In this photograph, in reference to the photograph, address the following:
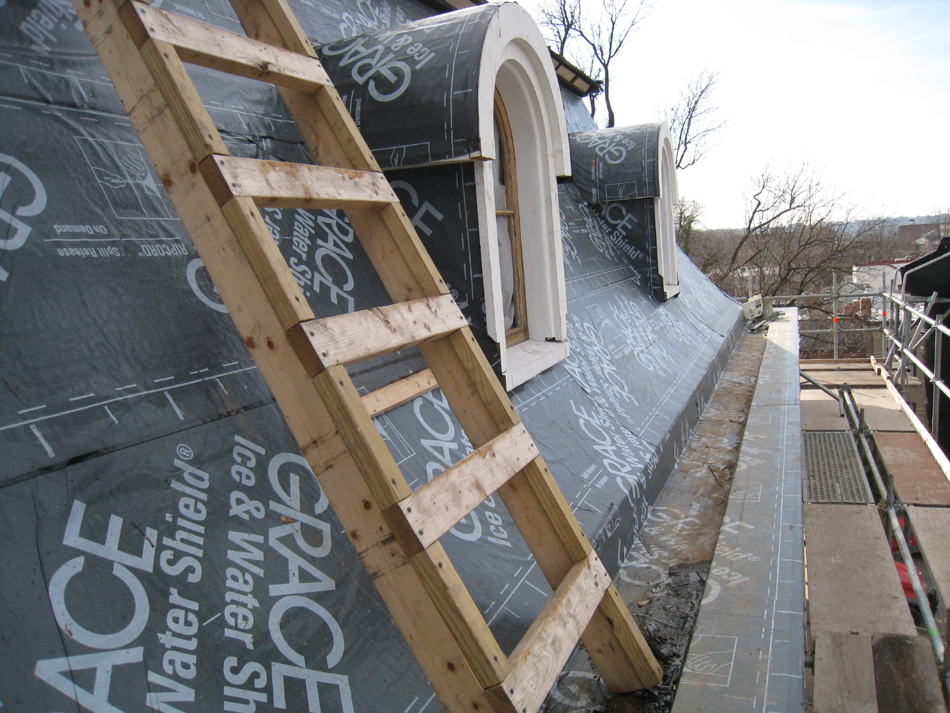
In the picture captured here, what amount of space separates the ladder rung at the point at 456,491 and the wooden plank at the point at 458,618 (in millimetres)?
43

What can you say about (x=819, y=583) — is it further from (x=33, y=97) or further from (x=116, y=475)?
(x=33, y=97)

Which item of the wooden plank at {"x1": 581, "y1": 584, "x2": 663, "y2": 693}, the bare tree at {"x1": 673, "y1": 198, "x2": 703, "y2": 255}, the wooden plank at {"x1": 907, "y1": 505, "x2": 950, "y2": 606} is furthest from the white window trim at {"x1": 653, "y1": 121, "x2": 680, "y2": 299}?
the bare tree at {"x1": 673, "y1": 198, "x2": 703, "y2": 255}

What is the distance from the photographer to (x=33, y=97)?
1.80 meters

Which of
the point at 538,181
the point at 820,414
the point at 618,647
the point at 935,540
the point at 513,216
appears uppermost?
the point at 538,181

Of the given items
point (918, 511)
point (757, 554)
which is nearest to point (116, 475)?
point (757, 554)

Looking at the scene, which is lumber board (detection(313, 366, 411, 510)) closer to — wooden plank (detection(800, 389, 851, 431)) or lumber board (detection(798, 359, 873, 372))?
wooden plank (detection(800, 389, 851, 431))

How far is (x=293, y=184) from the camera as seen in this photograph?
5.49 ft

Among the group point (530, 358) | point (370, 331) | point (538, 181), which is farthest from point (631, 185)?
point (370, 331)

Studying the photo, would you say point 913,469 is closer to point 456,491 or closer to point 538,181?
point 538,181

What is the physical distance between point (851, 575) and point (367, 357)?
441 centimetres

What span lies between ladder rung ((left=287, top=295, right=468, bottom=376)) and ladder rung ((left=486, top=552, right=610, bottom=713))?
2.52 ft

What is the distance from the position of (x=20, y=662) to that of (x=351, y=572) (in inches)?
31.4

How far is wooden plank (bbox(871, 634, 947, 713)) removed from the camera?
3270 mm

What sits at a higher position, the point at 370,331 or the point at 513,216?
the point at 513,216
